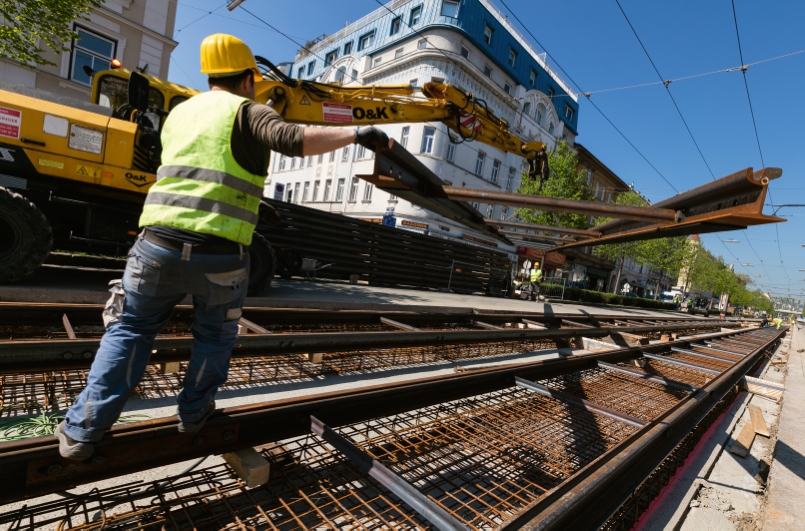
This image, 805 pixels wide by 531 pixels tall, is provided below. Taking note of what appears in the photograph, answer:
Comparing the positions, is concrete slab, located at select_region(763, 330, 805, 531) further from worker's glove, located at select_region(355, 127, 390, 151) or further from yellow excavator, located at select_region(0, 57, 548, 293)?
yellow excavator, located at select_region(0, 57, 548, 293)

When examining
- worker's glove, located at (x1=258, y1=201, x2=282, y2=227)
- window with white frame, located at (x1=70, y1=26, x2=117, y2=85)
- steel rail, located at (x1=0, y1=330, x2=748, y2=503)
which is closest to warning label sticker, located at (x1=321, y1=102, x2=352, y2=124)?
worker's glove, located at (x1=258, y1=201, x2=282, y2=227)

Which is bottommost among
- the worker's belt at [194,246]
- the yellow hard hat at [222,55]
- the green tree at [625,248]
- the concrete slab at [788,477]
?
the concrete slab at [788,477]

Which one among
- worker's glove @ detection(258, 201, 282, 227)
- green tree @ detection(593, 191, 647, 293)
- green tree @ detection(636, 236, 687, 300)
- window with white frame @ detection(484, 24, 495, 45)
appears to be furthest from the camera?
green tree @ detection(636, 236, 687, 300)

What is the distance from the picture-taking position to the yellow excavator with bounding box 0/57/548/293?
5.20 m

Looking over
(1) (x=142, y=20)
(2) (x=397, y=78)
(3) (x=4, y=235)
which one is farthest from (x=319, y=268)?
(2) (x=397, y=78)

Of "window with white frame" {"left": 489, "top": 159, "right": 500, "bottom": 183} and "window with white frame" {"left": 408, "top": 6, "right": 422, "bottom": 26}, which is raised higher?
"window with white frame" {"left": 408, "top": 6, "right": 422, "bottom": 26}

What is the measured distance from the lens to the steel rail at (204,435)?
1.36 m

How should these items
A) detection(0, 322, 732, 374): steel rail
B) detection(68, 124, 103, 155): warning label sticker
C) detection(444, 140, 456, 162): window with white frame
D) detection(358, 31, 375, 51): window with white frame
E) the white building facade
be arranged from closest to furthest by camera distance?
1. detection(0, 322, 732, 374): steel rail
2. detection(68, 124, 103, 155): warning label sticker
3. the white building facade
4. detection(444, 140, 456, 162): window with white frame
5. detection(358, 31, 375, 51): window with white frame

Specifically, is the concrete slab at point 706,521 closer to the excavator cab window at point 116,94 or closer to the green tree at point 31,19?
the excavator cab window at point 116,94

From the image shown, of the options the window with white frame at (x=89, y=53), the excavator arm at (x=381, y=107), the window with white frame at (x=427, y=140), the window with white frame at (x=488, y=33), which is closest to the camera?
the excavator arm at (x=381, y=107)

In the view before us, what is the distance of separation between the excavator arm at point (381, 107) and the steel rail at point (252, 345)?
509 centimetres

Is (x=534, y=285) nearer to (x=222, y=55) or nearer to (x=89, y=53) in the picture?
(x=222, y=55)

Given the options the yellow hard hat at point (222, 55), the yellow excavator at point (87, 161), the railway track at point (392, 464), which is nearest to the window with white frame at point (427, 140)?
the yellow excavator at point (87, 161)

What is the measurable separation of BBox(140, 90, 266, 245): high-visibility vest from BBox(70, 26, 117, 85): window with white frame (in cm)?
1814
